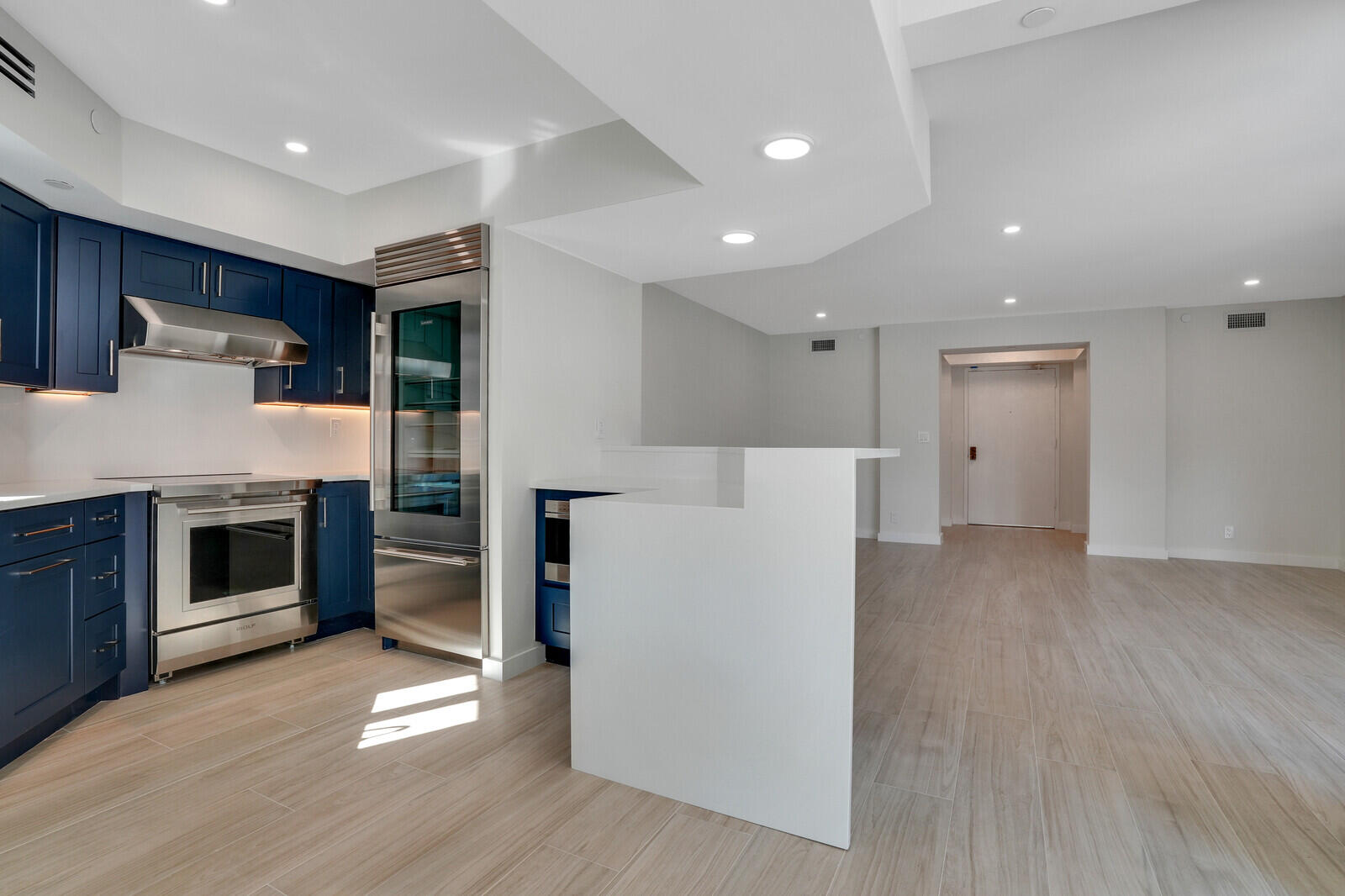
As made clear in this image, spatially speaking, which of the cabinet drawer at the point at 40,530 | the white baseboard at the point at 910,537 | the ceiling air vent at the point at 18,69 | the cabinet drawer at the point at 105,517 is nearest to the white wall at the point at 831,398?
the white baseboard at the point at 910,537

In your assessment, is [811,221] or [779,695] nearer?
[779,695]

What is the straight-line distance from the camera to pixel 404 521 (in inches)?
142

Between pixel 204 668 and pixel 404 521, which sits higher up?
pixel 404 521

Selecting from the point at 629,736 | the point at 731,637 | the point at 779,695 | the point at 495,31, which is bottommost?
the point at 629,736

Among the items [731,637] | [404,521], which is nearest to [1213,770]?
[731,637]

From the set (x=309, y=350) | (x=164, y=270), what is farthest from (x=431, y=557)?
(x=164, y=270)

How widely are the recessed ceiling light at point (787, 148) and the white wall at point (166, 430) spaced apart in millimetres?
3420

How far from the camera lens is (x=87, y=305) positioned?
3.00 metres

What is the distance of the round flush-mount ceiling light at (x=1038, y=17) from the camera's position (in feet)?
6.07

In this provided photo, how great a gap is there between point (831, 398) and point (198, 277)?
6429 mm

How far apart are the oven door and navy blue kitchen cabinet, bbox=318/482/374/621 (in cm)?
10

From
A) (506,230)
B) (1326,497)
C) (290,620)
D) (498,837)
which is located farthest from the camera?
Result: (1326,497)

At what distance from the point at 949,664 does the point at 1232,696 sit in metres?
1.20

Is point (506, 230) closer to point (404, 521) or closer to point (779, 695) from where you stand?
point (404, 521)
